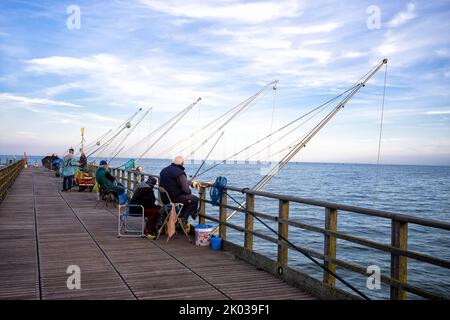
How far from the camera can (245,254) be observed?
6719 millimetres

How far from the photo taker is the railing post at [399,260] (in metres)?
3.99

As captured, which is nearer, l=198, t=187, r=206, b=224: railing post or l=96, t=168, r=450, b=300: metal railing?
l=96, t=168, r=450, b=300: metal railing

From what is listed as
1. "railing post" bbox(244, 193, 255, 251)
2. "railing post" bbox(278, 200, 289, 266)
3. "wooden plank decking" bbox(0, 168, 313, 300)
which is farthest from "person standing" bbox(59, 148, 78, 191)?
"railing post" bbox(278, 200, 289, 266)

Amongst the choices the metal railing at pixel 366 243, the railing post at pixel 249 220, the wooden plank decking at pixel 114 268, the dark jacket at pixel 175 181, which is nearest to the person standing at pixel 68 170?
the wooden plank decking at pixel 114 268

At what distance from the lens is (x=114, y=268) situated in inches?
239

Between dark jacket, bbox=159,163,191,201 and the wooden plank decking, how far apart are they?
3.12 ft

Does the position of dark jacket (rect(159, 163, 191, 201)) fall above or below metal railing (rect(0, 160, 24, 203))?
above

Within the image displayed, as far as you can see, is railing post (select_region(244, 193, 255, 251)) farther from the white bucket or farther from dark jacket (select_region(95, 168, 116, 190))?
dark jacket (select_region(95, 168, 116, 190))

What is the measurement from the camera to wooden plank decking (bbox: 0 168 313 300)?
197 inches

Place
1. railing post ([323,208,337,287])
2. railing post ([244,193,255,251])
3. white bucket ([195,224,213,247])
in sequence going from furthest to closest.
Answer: white bucket ([195,224,213,247]), railing post ([244,193,255,251]), railing post ([323,208,337,287])

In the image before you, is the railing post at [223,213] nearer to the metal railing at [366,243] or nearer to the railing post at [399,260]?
the metal railing at [366,243]
